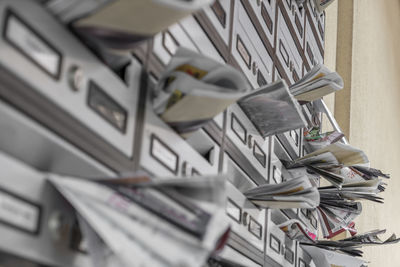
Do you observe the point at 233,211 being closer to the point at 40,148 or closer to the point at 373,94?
the point at 40,148

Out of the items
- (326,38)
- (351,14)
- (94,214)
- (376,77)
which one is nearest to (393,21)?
(376,77)

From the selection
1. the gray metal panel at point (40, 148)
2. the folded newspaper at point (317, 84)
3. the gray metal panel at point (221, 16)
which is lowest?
the gray metal panel at point (40, 148)

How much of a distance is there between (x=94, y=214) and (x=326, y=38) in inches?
112

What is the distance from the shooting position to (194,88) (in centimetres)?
110

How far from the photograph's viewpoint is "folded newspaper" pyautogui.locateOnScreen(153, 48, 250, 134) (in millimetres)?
1103

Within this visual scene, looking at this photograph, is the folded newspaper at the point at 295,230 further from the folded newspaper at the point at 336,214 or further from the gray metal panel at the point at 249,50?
the gray metal panel at the point at 249,50

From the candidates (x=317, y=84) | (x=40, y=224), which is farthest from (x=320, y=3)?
(x=40, y=224)

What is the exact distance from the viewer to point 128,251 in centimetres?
83

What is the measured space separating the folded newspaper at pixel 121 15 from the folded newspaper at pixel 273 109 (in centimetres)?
67

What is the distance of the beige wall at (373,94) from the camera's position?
3.94 metres

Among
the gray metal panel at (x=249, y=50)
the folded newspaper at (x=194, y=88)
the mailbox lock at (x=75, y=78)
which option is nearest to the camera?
the mailbox lock at (x=75, y=78)

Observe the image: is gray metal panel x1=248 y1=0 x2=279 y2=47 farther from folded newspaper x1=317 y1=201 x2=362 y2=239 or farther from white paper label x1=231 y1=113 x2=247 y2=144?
folded newspaper x1=317 y1=201 x2=362 y2=239

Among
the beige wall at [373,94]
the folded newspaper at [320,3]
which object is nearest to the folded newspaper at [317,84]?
the folded newspaper at [320,3]

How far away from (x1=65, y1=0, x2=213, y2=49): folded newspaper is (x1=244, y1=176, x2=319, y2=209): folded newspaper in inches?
33.7
